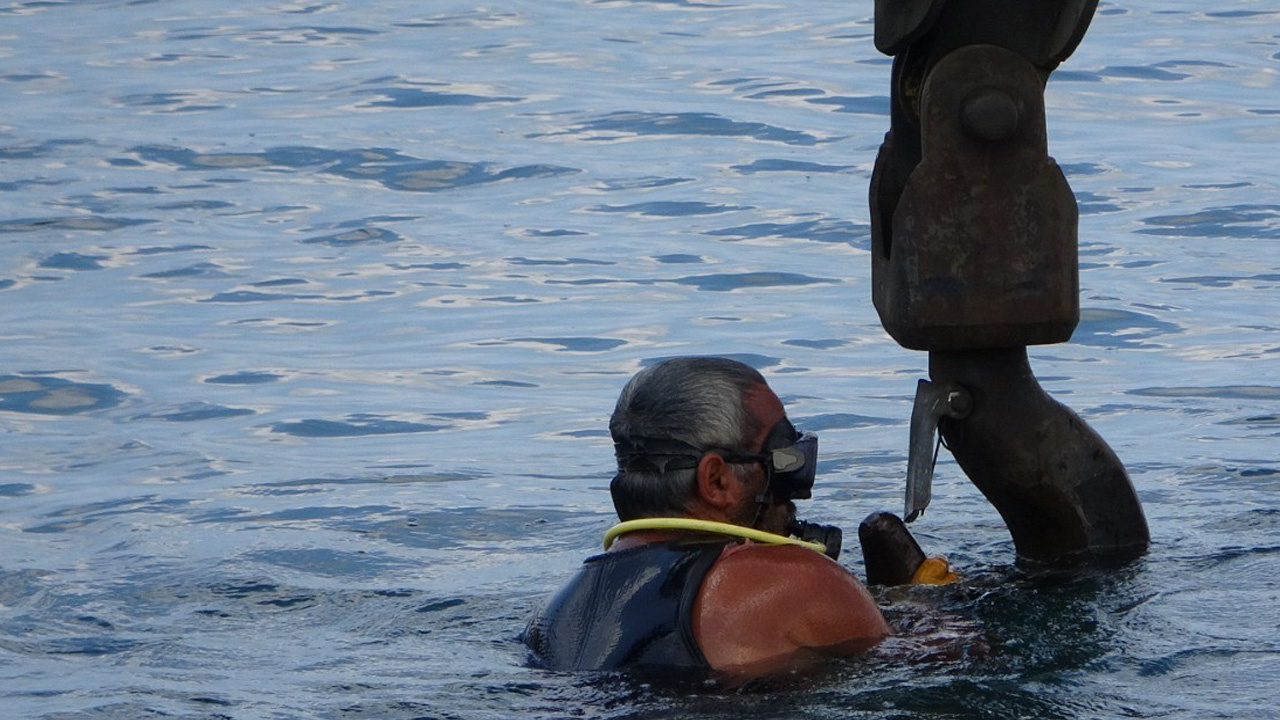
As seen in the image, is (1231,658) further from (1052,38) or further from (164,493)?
(164,493)

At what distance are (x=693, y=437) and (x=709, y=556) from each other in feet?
0.99

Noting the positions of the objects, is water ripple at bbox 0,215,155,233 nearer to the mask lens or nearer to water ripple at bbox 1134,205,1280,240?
water ripple at bbox 1134,205,1280,240

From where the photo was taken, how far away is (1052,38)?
5.30m

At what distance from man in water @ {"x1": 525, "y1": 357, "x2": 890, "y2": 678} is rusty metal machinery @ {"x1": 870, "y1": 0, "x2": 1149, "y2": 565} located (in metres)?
0.56

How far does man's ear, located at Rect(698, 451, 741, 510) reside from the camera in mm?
4938

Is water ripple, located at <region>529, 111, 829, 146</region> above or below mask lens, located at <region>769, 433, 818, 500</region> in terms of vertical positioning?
below

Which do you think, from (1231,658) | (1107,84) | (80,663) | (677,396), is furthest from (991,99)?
(1107,84)

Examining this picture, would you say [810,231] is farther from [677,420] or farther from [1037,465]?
[677,420]

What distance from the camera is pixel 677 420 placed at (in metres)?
4.97

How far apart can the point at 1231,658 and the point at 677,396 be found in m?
1.61

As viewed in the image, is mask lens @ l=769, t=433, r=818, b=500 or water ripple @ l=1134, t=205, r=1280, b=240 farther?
water ripple @ l=1134, t=205, r=1280, b=240

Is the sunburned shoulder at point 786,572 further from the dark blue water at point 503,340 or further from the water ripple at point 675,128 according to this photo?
the water ripple at point 675,128

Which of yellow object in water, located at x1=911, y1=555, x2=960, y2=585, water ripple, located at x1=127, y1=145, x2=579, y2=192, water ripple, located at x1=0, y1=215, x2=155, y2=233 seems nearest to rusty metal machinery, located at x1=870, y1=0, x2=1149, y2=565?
yellow object in water, located at x1=911, y1=555, x2=960, y2=585

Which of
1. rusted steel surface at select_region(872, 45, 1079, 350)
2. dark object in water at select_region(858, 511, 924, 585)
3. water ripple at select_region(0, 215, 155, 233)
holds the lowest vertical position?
water ripple at select_region(0, 215, 155, 233)
